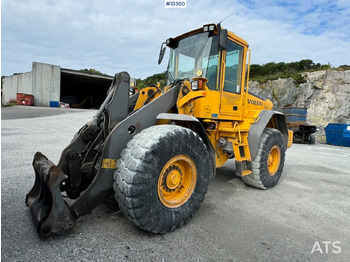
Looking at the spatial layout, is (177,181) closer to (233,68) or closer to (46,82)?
(233,68)

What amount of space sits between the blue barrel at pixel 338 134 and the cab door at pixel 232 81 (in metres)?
14.2

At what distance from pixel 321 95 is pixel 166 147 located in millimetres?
25142

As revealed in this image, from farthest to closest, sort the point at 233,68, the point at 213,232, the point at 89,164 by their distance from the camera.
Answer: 1. the point at 233,68
2. the point at 89,164
3. the point at 213,232

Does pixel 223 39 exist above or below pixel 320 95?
below

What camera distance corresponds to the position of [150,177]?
2477 millimetres

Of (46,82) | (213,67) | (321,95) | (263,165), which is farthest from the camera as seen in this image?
(46,82)

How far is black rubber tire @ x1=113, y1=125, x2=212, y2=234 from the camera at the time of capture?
2.39 meters

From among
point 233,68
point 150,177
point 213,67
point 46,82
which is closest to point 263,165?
point 233,68

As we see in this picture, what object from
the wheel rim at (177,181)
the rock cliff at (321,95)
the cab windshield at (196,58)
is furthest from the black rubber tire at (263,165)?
the rock cliff at (321,95)

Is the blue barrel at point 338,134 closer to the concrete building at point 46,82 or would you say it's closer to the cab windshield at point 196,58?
the cab windshield at point 196,58

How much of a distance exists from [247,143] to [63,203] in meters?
3.19

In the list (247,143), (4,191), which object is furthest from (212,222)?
(4,191)

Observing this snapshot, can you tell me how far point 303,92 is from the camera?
23.7 metres

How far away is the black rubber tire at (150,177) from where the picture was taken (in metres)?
2.39
